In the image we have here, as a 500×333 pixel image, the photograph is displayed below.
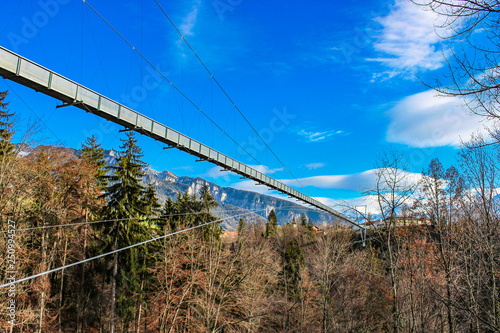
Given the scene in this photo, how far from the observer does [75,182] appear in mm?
25344

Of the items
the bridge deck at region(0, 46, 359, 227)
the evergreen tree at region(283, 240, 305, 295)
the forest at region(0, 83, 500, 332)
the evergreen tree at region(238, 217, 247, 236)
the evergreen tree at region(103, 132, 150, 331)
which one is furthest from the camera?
the evergreen tree at region(283, 240, 305, 295)

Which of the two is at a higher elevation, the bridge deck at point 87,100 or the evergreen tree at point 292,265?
the bridge deck at point 87,100

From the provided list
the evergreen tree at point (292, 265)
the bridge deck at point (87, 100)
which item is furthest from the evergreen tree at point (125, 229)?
the evergreen tree at point (292, 265)

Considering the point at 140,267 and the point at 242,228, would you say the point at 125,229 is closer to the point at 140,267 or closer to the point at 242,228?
the point at 140,267

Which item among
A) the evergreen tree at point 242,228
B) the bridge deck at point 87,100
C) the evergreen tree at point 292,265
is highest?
the bridge deck at point 87,100

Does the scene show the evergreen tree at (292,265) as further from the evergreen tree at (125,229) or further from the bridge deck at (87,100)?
the bridge deck at (87,100)

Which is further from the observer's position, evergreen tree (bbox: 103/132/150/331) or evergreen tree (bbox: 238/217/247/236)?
evergreen tree (bbox: 103/132/150/331)

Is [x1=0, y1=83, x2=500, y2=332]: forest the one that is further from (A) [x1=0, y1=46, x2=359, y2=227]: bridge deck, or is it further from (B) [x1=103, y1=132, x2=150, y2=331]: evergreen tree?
A: (A) [x1=0, y1=46, x2=359, y2=227]: bridge deck

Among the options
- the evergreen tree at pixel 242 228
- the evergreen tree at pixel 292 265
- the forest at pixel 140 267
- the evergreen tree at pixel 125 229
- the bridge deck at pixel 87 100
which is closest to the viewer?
the bridge deck at pixel 87 100

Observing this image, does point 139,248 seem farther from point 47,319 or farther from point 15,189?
point 15,189

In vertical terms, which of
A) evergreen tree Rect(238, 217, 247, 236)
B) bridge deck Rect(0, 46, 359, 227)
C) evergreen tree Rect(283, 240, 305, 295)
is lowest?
evergreen tree Rect(283, 240, 305, 295)

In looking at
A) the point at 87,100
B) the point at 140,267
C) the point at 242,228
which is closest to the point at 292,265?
the point at 242,228

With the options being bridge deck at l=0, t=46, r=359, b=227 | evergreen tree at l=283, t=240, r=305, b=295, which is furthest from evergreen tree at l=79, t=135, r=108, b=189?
evergreen tree at l=283, t=240, r=305, b=295

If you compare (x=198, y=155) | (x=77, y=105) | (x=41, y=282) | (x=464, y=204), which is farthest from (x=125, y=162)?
(x=464, y=204)
